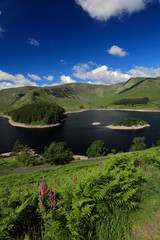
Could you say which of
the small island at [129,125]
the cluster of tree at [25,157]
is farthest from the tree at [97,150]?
the small island at [129,125]

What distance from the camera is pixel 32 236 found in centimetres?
495

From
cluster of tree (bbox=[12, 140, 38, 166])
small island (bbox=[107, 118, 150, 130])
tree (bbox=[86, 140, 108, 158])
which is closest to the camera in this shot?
cluster of tree (bbox=[12, 140, 38, 166])

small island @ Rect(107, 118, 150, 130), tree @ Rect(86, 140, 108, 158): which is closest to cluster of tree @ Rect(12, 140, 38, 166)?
tree @ Rect(86, 140, 108, 158)

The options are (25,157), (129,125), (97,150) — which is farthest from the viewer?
(129,125)

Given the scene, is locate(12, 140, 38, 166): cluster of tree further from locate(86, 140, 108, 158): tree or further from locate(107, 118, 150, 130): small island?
locate(107, 118, 150, 130): small island

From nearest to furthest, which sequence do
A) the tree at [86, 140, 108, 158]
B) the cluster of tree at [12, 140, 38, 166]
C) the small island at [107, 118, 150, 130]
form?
the cluster of tree at [12, 140, 38, 166], the tree at [86, 140, 108, 158], the small island at [107, 118, 150, 130]

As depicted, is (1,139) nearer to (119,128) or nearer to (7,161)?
(7,161)

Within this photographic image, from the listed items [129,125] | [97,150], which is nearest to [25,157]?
[97,150]

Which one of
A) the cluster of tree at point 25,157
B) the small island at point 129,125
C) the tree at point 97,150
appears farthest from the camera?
the small island at point 129,125

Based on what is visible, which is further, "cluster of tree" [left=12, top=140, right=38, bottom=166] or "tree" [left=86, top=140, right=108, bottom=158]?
"tree" [left=86, top=140, right=108, bottom=158]

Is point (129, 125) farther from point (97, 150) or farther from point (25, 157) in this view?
point (25, 157)

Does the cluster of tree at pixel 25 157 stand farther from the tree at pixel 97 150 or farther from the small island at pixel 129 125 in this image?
the small island at pixel 129 125

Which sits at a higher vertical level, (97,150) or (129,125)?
(129,125)

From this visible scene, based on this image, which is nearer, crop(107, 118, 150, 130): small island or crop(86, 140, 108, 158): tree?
crop(86, 140, 108, 158): tree
